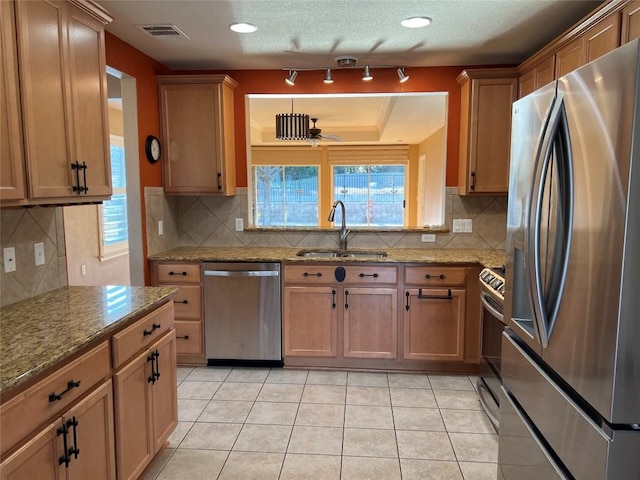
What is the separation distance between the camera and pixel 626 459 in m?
1.07

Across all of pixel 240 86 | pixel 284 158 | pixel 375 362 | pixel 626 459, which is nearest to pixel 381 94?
pixel 240 86

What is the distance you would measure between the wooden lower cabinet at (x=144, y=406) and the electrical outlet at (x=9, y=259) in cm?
72

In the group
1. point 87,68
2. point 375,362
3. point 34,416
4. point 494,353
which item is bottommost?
point 375,362

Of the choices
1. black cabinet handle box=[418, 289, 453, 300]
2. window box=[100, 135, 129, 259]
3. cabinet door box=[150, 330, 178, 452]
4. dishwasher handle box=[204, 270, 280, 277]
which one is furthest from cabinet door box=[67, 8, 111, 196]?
window box=[100, 135, 129, 259]

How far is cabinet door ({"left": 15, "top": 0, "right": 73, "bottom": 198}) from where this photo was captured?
5.56 feet

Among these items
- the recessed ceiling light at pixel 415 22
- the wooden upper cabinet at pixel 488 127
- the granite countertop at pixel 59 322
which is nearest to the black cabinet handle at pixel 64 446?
the granite countertop at pixel 59 322

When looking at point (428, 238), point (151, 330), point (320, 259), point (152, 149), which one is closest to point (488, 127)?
point (428, 238)

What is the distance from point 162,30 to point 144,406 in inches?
93.4

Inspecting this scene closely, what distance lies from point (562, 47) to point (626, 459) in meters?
2.43

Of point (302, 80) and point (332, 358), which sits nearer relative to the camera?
point (332, 358)

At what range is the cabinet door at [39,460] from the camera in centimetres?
122

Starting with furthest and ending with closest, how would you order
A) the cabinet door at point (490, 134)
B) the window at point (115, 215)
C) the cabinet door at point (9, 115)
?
the window at point (115, 215), the cabinet door at point (490, 134), the cabinet door at point (9, 115)

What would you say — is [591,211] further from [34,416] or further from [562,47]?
[562,47]

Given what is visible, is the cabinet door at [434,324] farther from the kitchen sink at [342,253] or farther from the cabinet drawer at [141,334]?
the cabinet drawer at [141,334]
